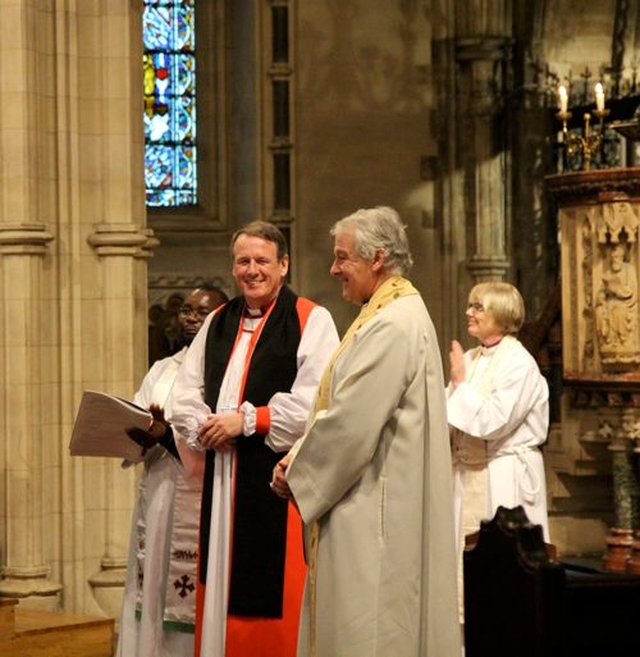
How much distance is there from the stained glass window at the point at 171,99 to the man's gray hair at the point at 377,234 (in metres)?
8.50

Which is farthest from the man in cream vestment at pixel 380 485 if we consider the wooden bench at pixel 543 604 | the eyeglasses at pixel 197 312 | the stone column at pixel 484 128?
the stone column at pixel 484 128

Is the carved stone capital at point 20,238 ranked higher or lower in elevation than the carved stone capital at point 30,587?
higher

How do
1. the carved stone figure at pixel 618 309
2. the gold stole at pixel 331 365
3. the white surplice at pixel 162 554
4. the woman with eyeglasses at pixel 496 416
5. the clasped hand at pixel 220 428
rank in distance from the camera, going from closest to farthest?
the gold stole at pixel 331 365 < the clasped hand at pixel 220 428 < the white surplice at pixel 162 554 < the woman with eyeglasses at pixel 496 416 < the carved stone figure at pixel 618 309

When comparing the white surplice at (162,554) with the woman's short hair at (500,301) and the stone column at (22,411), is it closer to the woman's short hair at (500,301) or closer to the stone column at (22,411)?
the stone column at (22,411)

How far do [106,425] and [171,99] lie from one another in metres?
7.69

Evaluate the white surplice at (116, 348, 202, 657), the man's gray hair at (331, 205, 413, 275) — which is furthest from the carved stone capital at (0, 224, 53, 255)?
the man's gray hair at (331, 205, 413, 275)

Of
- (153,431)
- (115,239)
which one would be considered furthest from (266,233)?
(115,239)

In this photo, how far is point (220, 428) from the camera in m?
5.84

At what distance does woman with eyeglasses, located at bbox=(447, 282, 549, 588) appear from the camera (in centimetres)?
739

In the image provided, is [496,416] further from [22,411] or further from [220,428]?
[22,411]

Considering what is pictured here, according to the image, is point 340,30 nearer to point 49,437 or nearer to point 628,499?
point 628,499

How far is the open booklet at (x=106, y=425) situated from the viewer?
20.2ft

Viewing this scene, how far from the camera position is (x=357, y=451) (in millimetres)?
4945

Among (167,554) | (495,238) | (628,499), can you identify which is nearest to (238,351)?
(167,554)
